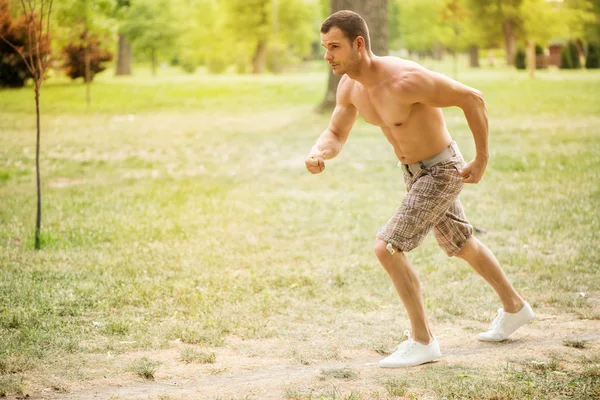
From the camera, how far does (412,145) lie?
14.2 feet

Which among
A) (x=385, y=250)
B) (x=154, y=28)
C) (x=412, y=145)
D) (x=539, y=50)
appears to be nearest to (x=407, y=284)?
(x=385, y=250)

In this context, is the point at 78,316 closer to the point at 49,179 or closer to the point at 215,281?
the point at 215,281

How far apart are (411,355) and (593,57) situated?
145ft

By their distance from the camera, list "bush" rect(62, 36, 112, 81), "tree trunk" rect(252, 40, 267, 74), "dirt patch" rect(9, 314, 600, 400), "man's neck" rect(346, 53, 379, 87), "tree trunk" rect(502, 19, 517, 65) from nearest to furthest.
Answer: "dirt patch" rect(9, 314, 600, 400)
"man's neck" rect(346, 53, 379, 87)
"bush" rect(62, 36, 112, 81)
"tree trunk" rect(502, 19, 517, 65)
"tree trunk" rect(252, 40, 267, 74)

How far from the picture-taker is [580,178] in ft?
33.8

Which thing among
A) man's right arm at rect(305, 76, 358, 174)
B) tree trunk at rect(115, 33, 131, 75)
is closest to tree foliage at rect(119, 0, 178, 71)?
tree trunk at rect(115, 33, 131, 75)

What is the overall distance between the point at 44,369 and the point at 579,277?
4.22 meters

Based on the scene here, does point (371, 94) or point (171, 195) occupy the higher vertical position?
point (371, 94)

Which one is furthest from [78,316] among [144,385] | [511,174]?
[511,174]

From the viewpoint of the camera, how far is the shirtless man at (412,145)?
13.4 feet

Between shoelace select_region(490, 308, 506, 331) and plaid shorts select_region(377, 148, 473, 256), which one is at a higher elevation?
plaid shorts select_region(377, 148, 473, 256)

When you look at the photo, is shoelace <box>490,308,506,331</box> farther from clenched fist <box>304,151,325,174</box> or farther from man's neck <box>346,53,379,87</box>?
man's neck <box>346,53,379,87</box>

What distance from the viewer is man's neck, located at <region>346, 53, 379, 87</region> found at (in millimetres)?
4191

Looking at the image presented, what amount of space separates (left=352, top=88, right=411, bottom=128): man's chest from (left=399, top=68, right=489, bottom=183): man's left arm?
0.11 m
